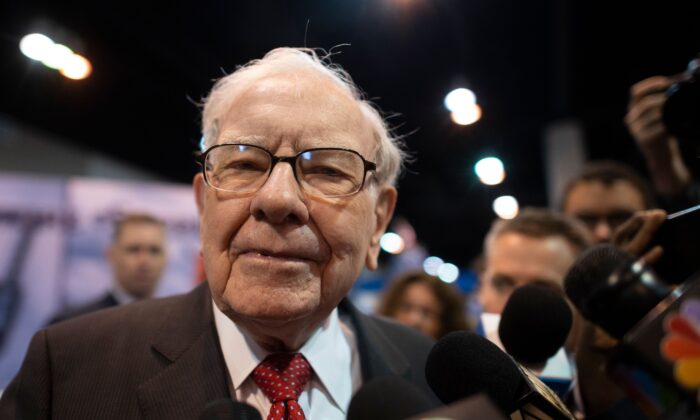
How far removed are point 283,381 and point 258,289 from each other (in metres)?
0.28

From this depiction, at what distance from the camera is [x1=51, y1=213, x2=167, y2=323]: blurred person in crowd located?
129 inches

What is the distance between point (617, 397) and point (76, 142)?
5.05m

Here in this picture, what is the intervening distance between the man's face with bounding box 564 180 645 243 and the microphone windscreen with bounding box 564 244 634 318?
5.28ft

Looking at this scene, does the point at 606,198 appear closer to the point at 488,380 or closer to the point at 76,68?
the point at 488,380

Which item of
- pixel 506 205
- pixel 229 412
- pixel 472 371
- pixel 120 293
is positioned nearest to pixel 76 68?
pixel 120 293

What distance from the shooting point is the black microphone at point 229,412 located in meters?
0.70

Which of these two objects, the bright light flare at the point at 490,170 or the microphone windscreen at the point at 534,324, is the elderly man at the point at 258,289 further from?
the bright light flare at the point at 490,170

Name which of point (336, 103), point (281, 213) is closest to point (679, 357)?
point (281, 213)

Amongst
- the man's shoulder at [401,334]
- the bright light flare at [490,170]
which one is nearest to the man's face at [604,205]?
the man's shoulder at [401,334]

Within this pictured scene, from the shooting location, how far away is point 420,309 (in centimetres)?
368

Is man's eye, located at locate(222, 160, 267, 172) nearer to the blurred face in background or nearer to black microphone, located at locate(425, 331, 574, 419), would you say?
black microphone, located at locate(425, 331, 574, 419)

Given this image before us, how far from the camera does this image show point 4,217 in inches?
125

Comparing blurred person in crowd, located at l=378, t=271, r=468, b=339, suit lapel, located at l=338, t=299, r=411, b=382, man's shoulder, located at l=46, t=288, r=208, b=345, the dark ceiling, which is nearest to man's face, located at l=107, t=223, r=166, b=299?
the dark ceiling

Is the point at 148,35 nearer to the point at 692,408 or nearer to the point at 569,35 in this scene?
the point at 569,35
